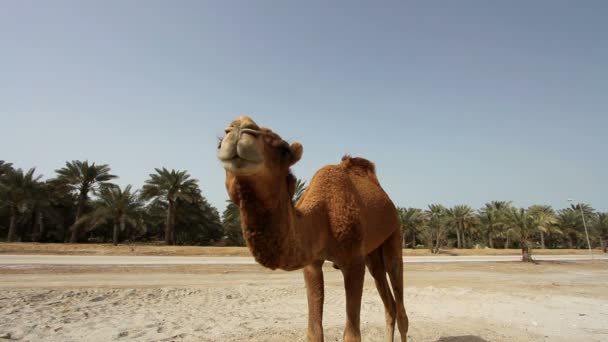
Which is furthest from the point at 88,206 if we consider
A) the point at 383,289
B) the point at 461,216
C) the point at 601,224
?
the point at 601,224

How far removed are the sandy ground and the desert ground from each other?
26mm

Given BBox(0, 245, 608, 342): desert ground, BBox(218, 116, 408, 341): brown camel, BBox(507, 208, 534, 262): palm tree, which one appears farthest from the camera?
BBox(507, 208, 534, 262): palm tree

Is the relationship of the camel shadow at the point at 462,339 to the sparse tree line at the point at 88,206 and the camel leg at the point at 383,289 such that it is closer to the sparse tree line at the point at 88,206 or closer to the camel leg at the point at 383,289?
the camel leg at the point at 383,289

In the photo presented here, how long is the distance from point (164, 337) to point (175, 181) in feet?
108

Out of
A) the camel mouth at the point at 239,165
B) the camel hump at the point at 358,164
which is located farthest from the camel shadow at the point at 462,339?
the camel mouth at the point at 239,165

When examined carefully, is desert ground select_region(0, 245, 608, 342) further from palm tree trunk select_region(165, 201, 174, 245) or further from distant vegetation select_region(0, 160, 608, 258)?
palm tree trunk select_region(165, 201, 174, 245)

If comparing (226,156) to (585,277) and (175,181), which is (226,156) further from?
(175,181)

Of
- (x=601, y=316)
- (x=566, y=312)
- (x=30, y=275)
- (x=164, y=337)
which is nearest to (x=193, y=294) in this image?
(x=164, y=337)

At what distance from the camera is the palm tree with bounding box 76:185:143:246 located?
34.8 meters

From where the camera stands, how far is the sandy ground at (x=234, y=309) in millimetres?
7133

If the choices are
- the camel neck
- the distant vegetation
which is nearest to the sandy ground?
the camel neck

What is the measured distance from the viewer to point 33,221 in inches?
1502

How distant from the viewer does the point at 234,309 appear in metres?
9.42

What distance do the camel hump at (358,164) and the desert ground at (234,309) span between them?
342cm
